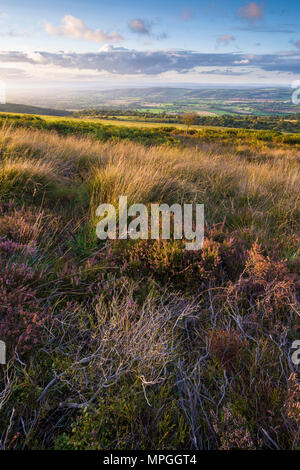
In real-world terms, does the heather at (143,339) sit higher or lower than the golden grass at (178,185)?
lower

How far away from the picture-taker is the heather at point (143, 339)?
159 cm

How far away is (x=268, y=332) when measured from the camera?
2.39 meters

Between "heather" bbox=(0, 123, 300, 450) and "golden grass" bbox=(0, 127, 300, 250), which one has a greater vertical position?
"golden grass" bbox=(0, 127, 300, 250)

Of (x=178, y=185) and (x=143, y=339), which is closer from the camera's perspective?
(x=143, y=339)

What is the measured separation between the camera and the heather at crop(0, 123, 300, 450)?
1.59 meters

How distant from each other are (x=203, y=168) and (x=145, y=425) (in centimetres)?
587

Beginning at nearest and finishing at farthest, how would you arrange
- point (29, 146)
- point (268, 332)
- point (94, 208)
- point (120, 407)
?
1. point (120, 407)
2. point (268, 332)
3. point (94, 208)
4. point (29, 146)

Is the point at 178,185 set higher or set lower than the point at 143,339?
higher

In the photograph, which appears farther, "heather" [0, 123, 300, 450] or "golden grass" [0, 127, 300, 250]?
"golden grass" [0, 127, 300, 250]

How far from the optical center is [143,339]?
200 cm

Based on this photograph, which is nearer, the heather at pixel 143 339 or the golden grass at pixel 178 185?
the heather at pixel 143 339
